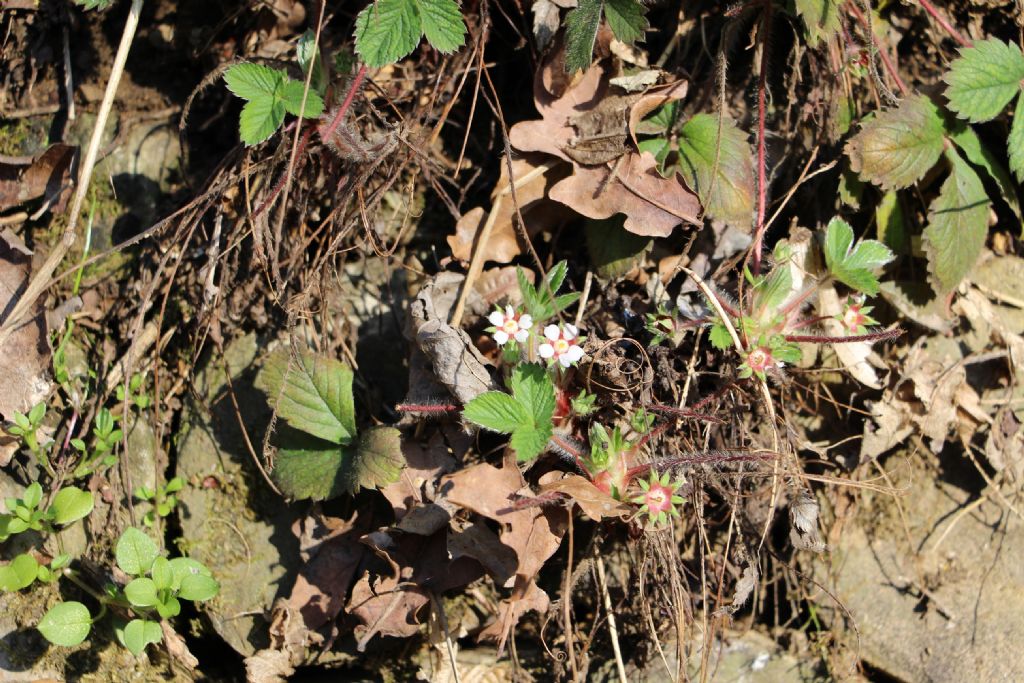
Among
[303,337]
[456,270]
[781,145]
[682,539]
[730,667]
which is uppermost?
[781,145]

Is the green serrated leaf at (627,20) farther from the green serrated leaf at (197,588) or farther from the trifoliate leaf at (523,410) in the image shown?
the green serrated leaf at (197,588)

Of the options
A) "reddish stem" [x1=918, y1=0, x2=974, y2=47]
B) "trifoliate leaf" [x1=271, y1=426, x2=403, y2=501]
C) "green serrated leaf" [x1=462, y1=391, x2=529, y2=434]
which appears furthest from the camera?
"reddish stem" [x1=918, y1=0, x2=974, y2=47]

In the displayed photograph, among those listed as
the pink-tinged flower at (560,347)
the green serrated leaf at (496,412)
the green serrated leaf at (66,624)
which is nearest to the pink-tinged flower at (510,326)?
the pink-tinged flower at (560,347)

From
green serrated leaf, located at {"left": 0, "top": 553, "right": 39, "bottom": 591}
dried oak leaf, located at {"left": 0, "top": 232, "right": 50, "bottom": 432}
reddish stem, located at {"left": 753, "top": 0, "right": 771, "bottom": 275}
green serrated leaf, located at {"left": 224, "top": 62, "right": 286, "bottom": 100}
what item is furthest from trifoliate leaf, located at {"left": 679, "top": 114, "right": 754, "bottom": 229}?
green serrated leaf, located at {"left": 0, "top": 553, "right": 39, "bottom": 591}

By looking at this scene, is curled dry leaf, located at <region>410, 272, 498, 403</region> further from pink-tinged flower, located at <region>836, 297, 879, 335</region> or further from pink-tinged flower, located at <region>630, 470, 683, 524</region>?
pink-tinged flower, located at <region>836, 297, 879, 335</region>

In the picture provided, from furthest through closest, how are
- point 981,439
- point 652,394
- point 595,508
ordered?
point 981,439 → point 652,394 → point 595,508

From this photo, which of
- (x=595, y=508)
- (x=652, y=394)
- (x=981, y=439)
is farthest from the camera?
(x=981, y=439)

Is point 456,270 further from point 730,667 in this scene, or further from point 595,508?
point 730,667

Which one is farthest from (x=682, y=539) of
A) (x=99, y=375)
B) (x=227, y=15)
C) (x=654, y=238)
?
(x=227, y=15)
